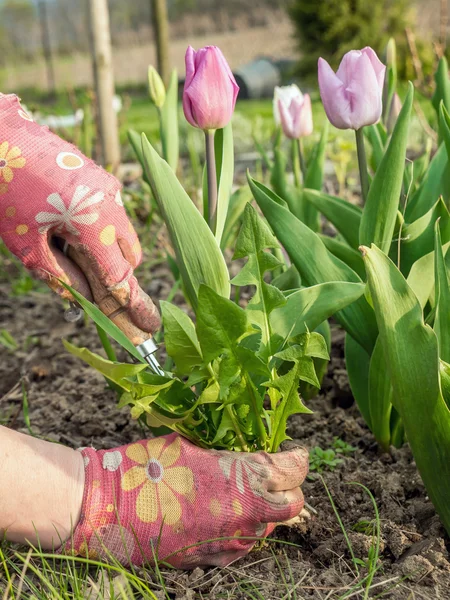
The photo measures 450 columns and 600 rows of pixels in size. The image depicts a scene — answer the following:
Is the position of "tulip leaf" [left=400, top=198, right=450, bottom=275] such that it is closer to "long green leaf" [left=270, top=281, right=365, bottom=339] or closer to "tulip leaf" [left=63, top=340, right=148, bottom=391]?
"long green leaf" [left=270, top=281, right=365, bottom=339]

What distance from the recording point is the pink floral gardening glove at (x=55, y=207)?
1160mm

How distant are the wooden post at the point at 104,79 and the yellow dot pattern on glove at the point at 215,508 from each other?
204 centimetres

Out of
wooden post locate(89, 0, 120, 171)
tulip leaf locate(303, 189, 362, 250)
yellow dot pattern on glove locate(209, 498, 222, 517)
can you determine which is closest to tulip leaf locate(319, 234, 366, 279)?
tulip leaf locate(303, 189, 362, 250)

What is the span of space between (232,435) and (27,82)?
14.4 metres

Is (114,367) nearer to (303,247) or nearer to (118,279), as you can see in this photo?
(118,279)

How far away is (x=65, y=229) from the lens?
1.18 m

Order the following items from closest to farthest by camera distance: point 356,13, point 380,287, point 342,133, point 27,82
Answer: point 380,287
point 342,133
point 356,13
point 27,82

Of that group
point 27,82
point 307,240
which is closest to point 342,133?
point 307,240

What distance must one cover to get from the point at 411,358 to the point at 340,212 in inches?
19.1

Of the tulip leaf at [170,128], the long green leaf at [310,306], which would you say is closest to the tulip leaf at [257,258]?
the long green leaf at [310,306]

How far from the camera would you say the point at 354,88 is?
1.25 meters

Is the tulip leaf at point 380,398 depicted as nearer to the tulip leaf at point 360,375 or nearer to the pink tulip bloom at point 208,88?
the tulip leaf at point 360,375

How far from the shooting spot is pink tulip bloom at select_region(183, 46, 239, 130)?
1.16 meters

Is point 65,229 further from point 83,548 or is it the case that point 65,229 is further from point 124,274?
point 83,548
